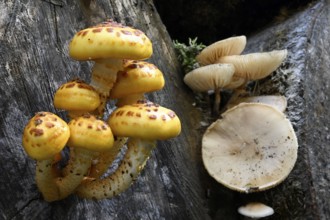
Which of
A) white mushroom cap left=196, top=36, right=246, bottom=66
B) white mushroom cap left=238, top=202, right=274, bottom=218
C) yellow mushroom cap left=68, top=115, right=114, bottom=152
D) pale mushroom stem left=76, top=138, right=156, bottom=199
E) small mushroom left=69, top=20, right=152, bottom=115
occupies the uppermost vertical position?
small mushroom left=69, top=20, right=152, bottom=115

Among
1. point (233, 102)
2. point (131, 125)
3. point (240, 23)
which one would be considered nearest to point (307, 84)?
point (233, 102)

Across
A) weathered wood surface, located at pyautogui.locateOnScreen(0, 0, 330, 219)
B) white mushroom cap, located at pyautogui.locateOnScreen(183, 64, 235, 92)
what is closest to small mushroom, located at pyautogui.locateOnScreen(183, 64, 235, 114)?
white mushroom cap, located at pyautogui.locateOnScreen(183, 64, 235, 92)

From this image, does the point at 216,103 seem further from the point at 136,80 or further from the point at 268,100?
the point at 136,80

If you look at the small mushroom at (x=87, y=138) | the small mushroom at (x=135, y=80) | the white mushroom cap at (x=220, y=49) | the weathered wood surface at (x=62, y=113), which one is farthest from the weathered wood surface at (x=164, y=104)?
the small mushroom at (x=135, y=80)

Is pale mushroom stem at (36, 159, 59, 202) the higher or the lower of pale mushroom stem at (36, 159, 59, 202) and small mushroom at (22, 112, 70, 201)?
the lower

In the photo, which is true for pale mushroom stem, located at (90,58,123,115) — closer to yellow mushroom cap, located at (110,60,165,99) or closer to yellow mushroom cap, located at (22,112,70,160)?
yellow mushroom cap, located at (110,60,165,99)

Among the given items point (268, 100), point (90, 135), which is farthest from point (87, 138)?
point (268, 100)
